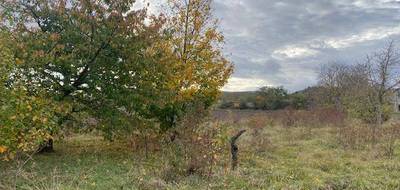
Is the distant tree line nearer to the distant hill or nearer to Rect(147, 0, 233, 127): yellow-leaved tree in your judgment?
the distant hill

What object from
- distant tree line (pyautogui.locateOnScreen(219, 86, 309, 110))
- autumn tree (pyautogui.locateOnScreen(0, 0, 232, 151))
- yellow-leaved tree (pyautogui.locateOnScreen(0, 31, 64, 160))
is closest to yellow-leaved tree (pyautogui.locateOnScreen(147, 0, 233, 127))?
autumn tree (pyautogui.locateOnScreen(0, 0, 232, 151))

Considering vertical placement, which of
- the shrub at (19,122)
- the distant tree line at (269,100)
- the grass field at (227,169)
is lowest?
the grass field at (227,169)

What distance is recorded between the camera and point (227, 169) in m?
9.51

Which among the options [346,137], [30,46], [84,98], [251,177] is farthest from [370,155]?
[30,46]

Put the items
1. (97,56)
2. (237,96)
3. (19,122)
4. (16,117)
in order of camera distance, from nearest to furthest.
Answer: (16,117), (19,122), (97,56), (237,96)

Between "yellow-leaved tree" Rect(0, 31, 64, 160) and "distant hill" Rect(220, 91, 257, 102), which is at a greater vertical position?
"distant hill" Rect(220, 91, 257, 102)

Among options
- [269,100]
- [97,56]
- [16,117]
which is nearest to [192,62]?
[97,56]

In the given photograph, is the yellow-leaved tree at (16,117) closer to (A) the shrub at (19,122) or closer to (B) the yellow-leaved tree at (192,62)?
(A) the shrub at (19,122)

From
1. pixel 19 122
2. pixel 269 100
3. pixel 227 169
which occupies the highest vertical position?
pixel 269 100

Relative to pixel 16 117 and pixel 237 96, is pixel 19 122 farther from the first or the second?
pixel 237 96

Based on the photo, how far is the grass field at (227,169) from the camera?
806 centimetres

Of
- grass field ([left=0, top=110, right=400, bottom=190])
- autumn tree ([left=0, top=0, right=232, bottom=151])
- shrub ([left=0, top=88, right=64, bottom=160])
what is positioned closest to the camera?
shrub ([left=0, top=88, right=64, bottom=160])

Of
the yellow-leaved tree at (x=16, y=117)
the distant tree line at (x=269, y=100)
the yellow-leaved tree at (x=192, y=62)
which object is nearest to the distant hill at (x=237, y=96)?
the distant tree line at (x=269, y=100)

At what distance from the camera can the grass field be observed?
806 cm
